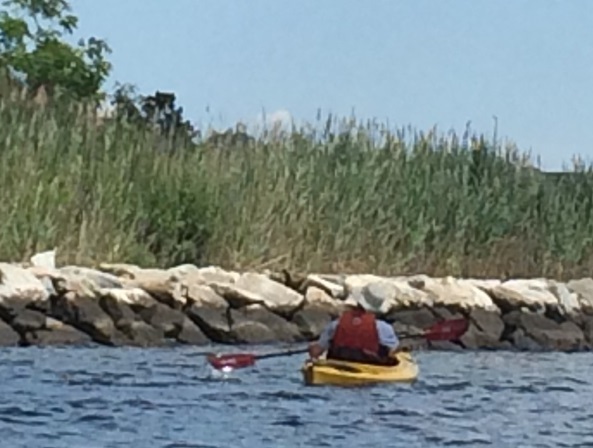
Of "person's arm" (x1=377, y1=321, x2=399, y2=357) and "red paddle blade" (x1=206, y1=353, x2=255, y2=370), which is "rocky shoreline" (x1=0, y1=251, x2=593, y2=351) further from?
"person's arm" (x1=377, y1=321, x2=399, y2=357)

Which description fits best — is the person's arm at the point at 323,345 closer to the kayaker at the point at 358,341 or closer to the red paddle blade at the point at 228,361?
the kayaker at the point at 358,341

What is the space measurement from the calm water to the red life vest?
446 millimetres

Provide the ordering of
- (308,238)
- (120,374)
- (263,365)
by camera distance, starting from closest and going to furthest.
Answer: (120,374) → (263,365) → (308,238)

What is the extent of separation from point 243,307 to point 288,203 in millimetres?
2499

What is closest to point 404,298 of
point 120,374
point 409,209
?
point 409,209

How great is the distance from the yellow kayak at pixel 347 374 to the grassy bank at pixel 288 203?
5497 mm

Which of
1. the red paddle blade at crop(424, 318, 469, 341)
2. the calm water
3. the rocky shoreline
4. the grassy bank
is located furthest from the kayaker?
the grassy bank

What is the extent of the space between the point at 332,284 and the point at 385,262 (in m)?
1.88

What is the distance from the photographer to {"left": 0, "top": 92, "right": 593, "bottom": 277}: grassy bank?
21.8 metres

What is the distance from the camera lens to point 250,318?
21125 mm

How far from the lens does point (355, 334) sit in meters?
16.9

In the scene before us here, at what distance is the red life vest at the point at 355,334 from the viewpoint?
1677 cm

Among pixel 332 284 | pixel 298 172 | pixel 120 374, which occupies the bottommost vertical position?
pixel 120 374

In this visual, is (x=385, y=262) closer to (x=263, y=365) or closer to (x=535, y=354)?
(x=535, y=354)
